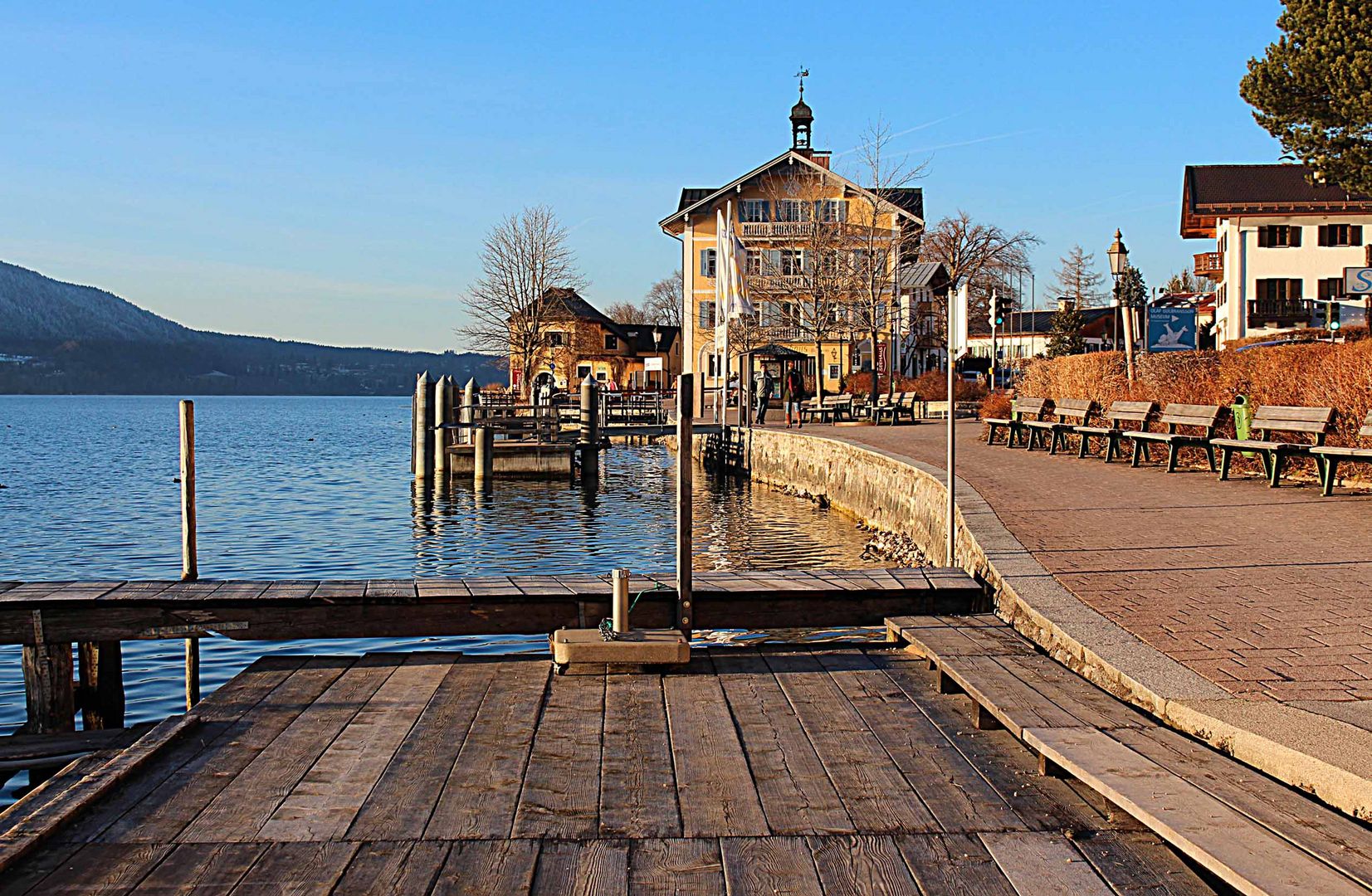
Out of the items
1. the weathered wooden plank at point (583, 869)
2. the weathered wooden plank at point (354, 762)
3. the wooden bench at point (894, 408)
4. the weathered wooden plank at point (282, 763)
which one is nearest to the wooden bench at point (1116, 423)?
the weathered wooden plank at point (354, 762)

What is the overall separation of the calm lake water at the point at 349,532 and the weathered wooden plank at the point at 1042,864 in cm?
615

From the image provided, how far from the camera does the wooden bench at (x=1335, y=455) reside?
12.6 metres

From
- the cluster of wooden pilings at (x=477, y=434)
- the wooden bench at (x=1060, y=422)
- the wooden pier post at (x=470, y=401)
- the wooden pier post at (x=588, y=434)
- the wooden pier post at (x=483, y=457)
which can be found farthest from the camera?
the wooden pier post at (x=470, y=401)

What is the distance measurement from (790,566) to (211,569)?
→ 8.45 m

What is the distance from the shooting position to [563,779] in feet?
16.8

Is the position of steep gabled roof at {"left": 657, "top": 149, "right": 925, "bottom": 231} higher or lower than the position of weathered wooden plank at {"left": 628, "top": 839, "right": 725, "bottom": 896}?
higher

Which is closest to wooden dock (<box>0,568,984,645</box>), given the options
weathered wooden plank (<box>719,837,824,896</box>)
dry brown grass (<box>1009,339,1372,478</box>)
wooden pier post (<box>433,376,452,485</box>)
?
weathered wooden plank (<box>719,837,824,896</box>)

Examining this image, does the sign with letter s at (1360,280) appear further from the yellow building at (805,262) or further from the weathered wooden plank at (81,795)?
the yellow building at (805,262)

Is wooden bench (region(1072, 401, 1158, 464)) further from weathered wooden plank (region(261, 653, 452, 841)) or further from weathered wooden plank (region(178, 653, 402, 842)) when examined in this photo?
weathered wooden plank (region(178, 653, 402, 842))

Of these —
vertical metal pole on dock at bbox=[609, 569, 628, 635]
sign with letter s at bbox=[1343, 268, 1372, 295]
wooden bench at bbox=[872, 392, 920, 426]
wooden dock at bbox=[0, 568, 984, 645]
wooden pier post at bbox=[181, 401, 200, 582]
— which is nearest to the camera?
Answer: vertical metal pole on dock at bbox=[609, 569, 628, 635]

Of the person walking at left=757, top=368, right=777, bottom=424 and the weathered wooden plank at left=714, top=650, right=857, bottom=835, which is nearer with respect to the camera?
the weathered wooden plank at left=714, top=650, right=857, bottom=835

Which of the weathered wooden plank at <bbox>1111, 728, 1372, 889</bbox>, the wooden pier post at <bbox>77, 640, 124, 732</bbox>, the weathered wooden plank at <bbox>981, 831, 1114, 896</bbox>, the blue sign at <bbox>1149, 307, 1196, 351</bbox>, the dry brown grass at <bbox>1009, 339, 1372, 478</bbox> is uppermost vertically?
the blue sign at <bbox>1149, 307, 1196, 351</bbox>

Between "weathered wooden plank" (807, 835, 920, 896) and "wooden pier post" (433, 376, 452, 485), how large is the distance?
99.4 feet

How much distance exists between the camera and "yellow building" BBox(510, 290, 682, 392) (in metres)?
65.9
